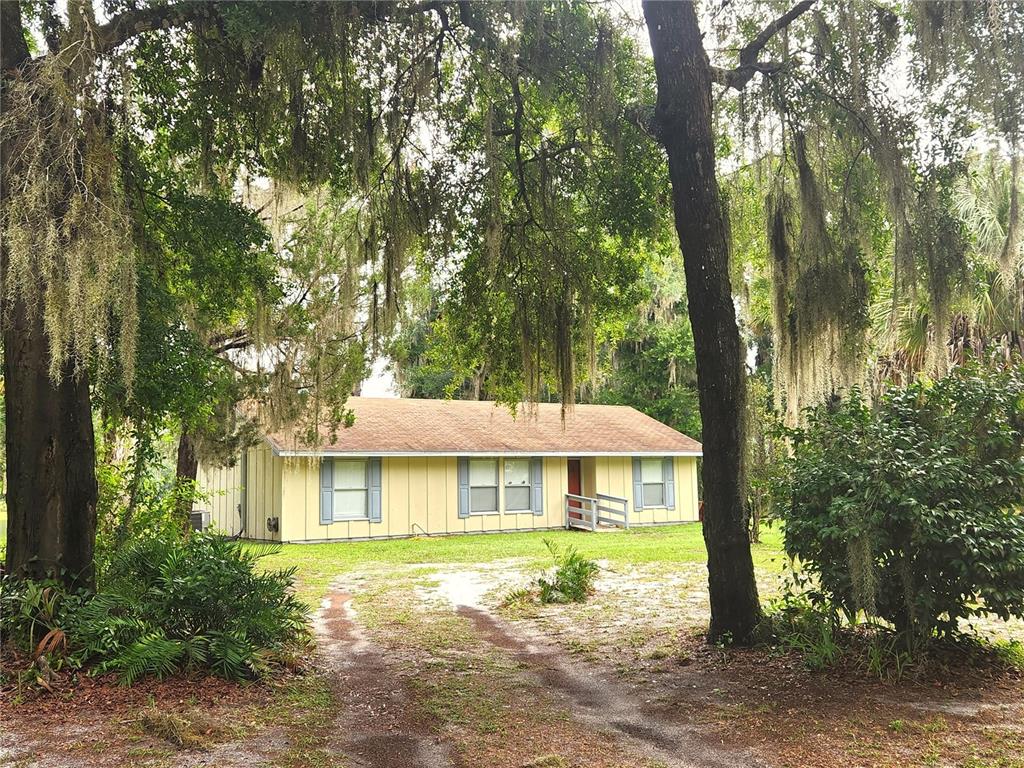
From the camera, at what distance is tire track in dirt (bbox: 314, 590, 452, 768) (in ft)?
A: 13.2

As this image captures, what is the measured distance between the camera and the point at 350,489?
1780cm

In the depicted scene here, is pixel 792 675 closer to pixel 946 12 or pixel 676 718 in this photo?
pixel 676 718

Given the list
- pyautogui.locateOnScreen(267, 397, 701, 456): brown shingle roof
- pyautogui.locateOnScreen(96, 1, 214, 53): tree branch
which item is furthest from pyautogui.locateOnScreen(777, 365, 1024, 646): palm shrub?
pyautogui.locateOnScreen(267, 397, 701, 456): brown shingle roof

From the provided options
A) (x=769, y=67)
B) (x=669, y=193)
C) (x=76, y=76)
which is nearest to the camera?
(x=76, y=76)

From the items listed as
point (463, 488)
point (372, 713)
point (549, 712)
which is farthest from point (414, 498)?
point (549, 712)

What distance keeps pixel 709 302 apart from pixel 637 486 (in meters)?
15.2

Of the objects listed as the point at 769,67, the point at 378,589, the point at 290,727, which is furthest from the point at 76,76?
the point at 378,589

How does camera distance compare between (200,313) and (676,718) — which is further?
(200,313)

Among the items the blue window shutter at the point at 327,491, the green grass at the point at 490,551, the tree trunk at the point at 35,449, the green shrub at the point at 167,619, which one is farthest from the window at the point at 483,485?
the tree trunk at the point at 35,449

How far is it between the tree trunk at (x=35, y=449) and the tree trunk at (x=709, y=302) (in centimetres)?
457

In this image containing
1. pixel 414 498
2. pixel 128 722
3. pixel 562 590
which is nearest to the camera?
pixel 128 722

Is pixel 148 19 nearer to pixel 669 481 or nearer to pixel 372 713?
pixel 372 713

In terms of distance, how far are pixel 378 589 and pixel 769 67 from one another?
23.9 feet

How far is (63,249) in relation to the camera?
4.70 m
